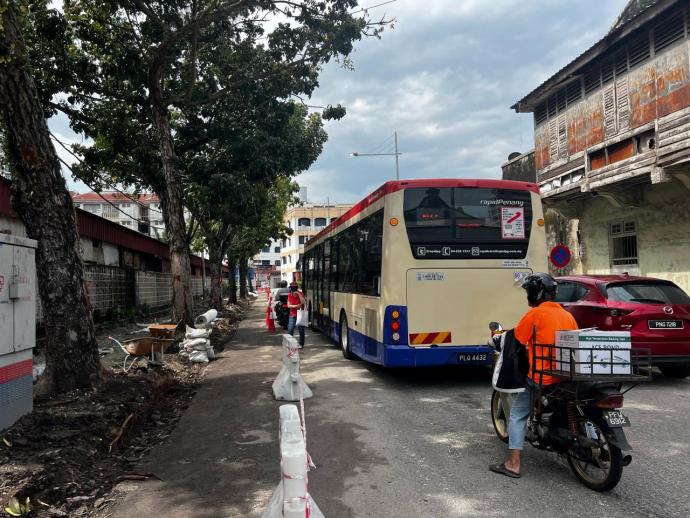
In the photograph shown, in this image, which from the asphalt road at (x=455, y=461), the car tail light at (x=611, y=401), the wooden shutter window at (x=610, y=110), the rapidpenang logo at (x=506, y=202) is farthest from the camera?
the wooden shutter window at (x=610, y=110)

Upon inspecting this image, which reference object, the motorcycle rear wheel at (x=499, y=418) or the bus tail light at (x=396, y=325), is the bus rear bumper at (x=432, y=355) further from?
the motorcycle rear wheel at (x=499, y=418)

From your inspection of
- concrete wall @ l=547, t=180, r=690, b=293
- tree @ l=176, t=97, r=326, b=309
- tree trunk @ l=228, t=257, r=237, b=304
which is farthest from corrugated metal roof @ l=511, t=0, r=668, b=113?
tree trunk @ l=228, t=257, r=237, b=304

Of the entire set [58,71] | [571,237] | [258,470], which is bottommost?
[258,470]

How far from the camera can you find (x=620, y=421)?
3.79 m

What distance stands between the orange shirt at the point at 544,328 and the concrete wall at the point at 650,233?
436 inches

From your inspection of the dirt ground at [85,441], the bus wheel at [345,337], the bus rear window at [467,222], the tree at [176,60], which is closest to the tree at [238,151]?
the tree at [176,60]

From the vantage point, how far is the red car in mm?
7527

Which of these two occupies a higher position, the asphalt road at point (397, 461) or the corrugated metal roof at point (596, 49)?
the corrugated metal roof at point (596, 49)

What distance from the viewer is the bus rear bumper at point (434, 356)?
7621 millimetres

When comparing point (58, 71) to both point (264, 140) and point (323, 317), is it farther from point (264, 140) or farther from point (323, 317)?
point (323, 317)

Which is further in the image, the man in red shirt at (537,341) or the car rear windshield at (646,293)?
the car rear windshield at (646,293)

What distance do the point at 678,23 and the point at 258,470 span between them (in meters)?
13.7

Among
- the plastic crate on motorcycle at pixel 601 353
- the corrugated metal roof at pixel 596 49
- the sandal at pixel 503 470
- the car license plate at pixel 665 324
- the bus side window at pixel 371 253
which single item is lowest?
the sandal at pixel 503 470

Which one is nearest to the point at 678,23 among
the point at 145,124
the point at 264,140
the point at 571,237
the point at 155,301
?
the point at 571,237
